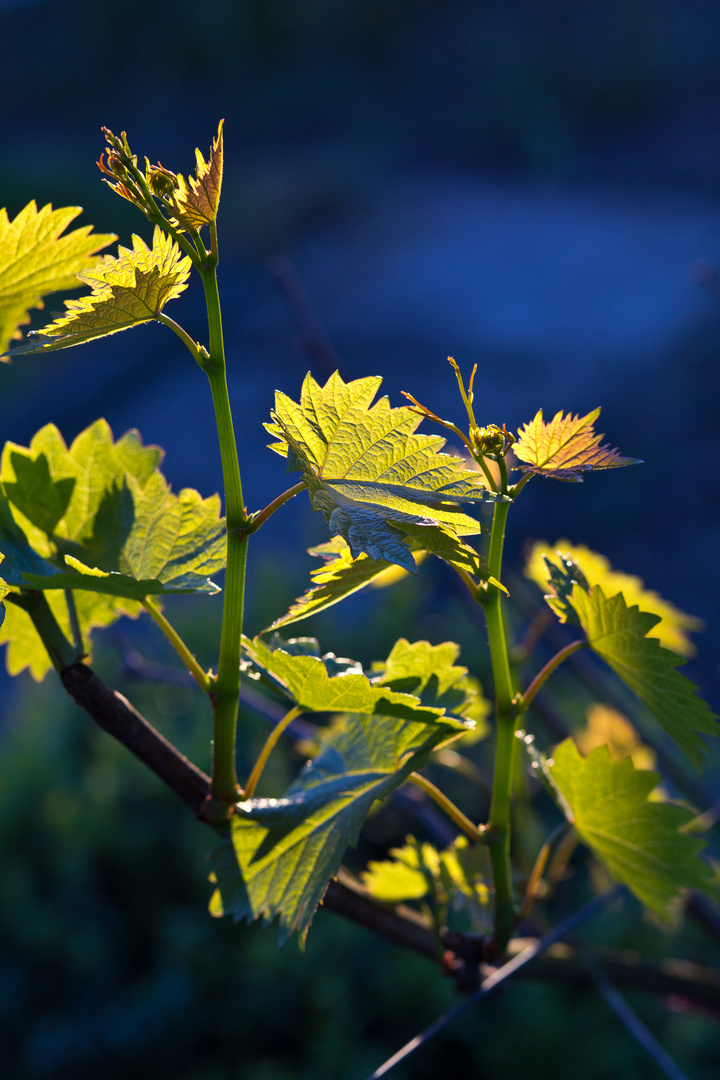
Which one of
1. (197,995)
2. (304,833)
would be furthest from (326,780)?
(197,995)

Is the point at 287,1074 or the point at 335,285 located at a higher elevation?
the point at 335,285

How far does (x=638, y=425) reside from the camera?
4004 millimetres

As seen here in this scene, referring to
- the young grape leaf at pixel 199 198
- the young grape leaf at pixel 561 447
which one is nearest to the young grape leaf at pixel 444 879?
the young grape leaf at pixel 561 447

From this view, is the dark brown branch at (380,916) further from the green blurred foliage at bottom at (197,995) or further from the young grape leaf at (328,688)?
the green blurred foliage at bottom at (197,995)

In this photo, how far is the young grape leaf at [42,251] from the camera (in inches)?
17.6

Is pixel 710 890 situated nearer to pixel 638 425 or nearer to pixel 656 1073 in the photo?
pixel 656 1073

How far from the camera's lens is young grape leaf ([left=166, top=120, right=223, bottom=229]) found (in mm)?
340

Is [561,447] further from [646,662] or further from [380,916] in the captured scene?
[380,916]

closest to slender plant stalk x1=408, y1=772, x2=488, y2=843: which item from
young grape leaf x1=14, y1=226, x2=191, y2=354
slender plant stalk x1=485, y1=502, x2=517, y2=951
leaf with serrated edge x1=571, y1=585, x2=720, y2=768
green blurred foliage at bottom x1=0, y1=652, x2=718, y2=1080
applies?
slender plant stalk x1=485, y1=502, x2=517, y2=951

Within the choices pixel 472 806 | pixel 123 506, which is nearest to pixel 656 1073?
pixel 472 806

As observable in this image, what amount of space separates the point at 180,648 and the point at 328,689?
0.08 meters

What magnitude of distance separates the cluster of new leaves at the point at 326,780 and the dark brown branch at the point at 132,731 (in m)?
0.03

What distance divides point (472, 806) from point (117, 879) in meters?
0.79

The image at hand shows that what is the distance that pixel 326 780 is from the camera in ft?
1.52
